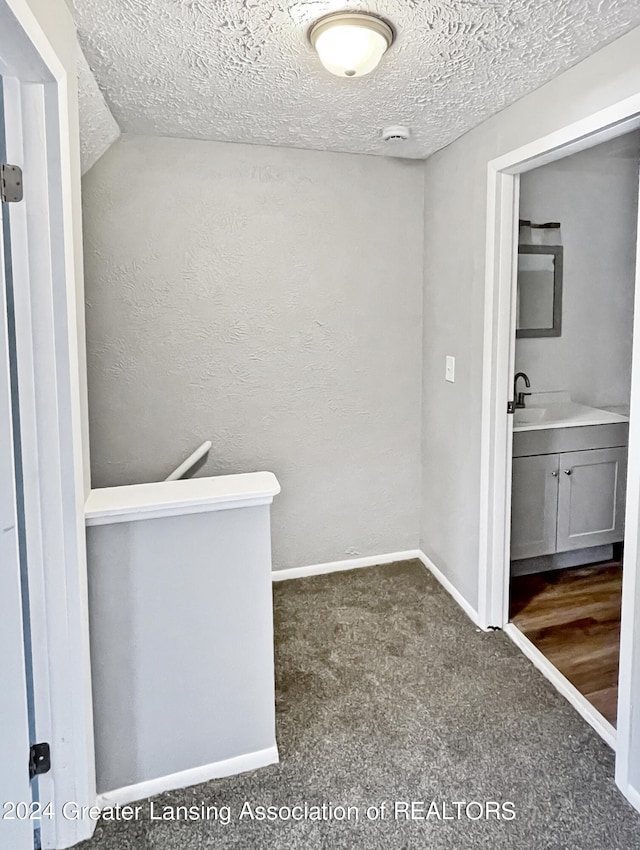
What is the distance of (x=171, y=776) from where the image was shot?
1.71 m

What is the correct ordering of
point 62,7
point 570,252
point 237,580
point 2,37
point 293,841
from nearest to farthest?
point 2,37
point 62,7
point 293,841
point 237,580
point 570,252

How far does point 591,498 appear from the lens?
300 centimetres

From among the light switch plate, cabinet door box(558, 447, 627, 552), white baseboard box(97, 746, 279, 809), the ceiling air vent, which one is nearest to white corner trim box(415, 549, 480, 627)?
cabinet door box(558, 447, 627, 552)

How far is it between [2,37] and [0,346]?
62 cm

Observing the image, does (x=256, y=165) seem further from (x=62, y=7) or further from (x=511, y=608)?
(x=511, y=608)

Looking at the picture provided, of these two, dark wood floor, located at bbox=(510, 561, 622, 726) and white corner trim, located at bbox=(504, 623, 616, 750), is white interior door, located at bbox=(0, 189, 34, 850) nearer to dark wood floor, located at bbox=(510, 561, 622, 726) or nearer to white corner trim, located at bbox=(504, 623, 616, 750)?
white corner trim, located at bbox=(504, 623, 616, 750)

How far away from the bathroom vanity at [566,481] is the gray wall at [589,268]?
0.30 m

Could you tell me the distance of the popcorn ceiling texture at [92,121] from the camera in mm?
1821

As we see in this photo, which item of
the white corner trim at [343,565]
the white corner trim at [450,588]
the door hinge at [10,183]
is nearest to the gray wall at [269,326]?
the white corner trim at [343,565]

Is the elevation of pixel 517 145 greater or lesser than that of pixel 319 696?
greater

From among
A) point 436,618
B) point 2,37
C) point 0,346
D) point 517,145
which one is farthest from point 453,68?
point 436,618

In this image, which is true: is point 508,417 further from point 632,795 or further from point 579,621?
point 632,795

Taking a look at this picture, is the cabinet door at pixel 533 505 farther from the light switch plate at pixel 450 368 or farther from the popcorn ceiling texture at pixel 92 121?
the popcorn ceiling texture at pixel 92 121

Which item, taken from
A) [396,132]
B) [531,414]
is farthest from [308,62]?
[531,414]
